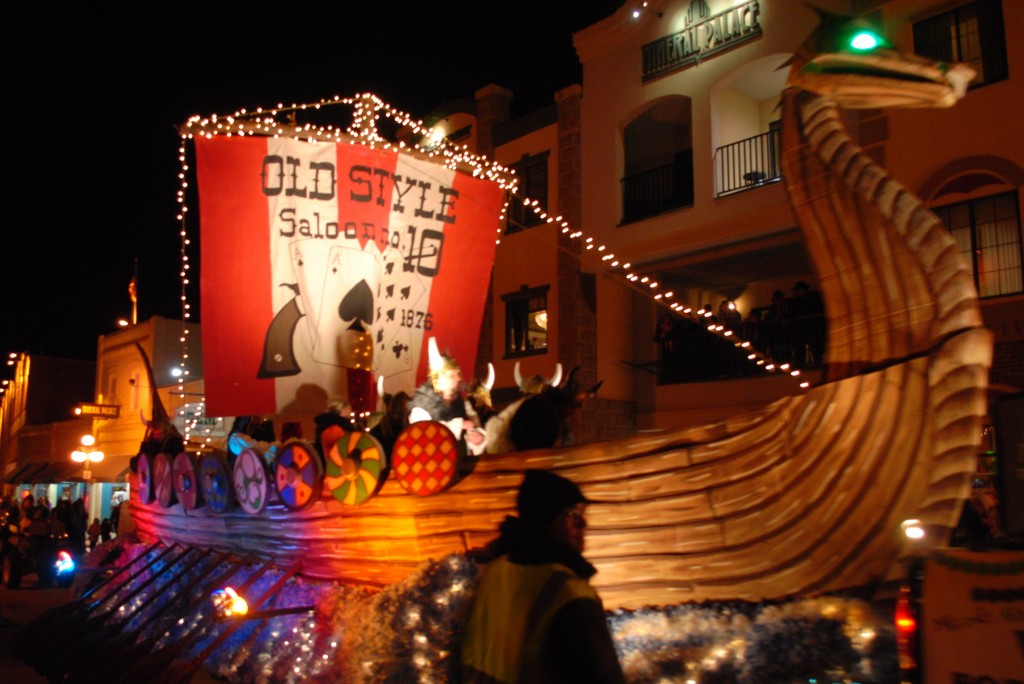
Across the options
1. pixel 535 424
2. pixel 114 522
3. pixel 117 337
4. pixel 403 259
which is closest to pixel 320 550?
pixel 535 424

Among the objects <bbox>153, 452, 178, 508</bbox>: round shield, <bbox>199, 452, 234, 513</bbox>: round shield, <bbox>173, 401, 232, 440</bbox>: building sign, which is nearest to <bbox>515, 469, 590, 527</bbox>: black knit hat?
<bbox>199, 452, 234, 513</bbox>: round shield

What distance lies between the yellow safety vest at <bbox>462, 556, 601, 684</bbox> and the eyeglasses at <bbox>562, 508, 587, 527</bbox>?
0.20m

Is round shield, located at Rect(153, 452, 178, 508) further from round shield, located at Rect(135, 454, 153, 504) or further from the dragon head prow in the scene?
the dragon head prow

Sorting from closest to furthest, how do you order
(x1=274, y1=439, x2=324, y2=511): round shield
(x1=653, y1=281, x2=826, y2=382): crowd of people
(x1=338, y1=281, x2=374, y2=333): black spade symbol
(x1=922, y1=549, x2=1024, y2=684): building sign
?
(x1=922, y1=549, x2=1024, y2=684): building sign
(x1=274, y1=439, x2=324, y2=511): round shield
(x1=338, y1=281, x2=374, y2=333): black spade symbol
(x1=653, y1=281, x2=826, y2=382): crowd of people

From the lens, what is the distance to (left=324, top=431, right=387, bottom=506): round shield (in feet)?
21.4

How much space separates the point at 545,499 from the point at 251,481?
5662 millimetres

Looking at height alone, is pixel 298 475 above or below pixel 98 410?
below

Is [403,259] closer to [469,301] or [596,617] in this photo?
[469,301]

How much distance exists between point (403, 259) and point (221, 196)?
228 cm

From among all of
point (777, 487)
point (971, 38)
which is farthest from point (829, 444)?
point (971, 38)

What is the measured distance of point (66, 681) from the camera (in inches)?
294

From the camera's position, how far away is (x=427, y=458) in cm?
594

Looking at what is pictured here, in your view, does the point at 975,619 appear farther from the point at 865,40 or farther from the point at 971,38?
the point at 971,38

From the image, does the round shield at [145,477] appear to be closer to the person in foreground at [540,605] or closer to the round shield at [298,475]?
the round shield at [298,475]
